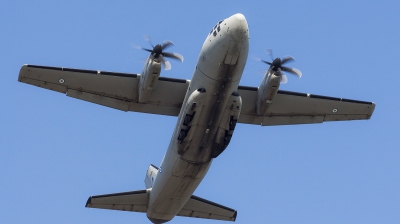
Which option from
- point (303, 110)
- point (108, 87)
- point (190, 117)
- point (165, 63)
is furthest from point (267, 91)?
point (108, 87)

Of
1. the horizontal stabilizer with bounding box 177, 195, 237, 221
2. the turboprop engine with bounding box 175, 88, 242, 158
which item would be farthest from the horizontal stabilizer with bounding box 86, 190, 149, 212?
the turboprop engine with bounding box 175, 88, 242, 158

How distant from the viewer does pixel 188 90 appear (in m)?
29.7

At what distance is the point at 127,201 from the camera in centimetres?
3469

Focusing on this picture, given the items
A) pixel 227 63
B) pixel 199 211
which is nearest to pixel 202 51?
pixel 227 63

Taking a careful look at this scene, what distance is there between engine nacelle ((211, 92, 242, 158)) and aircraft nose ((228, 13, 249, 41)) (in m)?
2.91

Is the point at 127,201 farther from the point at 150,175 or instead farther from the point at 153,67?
the point at 153,67

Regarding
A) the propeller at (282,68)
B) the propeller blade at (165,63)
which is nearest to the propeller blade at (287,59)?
the propeller at (282,68)

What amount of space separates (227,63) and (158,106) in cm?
630

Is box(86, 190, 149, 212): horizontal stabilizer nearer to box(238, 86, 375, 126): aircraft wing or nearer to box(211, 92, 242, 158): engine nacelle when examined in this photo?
box(211, 92, 242, 158): engine nacelle

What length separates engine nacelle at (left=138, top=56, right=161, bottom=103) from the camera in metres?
29.4

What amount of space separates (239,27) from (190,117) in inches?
178

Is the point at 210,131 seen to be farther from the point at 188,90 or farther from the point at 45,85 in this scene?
the point at 45,85

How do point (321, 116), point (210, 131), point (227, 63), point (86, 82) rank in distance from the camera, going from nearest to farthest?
1. point (227, 63)
2. point (210, 131)
3. point (86, 82)
4. point (321, 116)

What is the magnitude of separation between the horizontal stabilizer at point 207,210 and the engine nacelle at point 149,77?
7288mm
